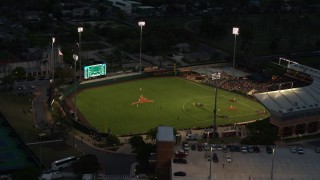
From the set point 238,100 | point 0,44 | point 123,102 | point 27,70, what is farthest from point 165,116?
point 0,44

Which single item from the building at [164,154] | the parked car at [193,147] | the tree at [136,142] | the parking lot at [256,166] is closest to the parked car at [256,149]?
the parking lot at [256,166]

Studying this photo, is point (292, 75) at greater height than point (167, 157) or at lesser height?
greater

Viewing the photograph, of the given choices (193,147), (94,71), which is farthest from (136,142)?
(94,71)

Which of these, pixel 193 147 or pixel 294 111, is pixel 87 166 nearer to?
pixel 193 147

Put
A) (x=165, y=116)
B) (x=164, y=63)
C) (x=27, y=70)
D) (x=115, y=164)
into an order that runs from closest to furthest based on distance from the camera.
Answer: (x=115, y=164) < (x=165, y=116) < (x=27, y=70) < (x=164, y=63)

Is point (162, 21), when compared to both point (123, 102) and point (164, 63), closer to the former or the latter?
point (164, 63)

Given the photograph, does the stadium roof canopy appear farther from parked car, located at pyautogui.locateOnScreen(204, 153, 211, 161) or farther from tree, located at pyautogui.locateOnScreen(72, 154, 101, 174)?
tree, located at pyautogui.locateOnScreen(72, 154, 101, 174)

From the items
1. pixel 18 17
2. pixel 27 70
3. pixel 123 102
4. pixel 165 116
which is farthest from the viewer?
pixel 18 17
